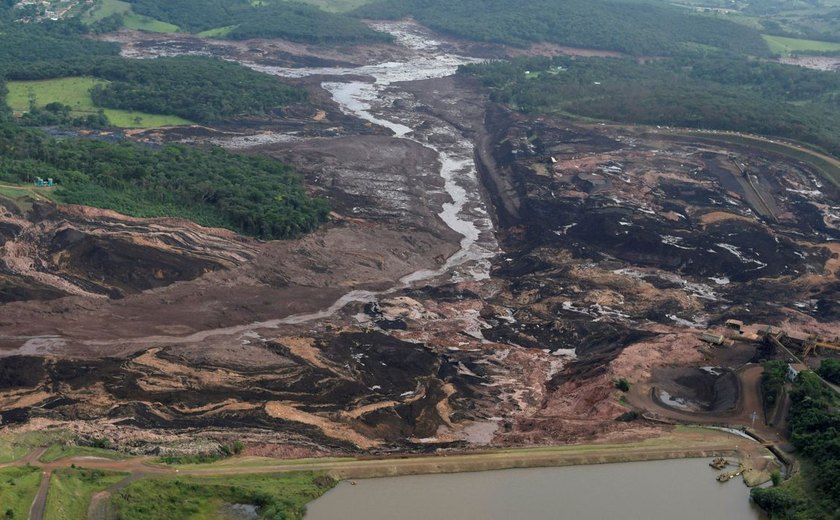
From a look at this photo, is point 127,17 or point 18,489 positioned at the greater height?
point 127,17

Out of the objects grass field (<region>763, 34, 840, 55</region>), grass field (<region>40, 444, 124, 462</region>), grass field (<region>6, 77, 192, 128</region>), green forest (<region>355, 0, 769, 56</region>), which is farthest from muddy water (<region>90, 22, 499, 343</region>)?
grass field (<region>763, 34, 840, 55</region>)

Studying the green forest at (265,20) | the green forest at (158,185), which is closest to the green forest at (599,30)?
the green forest at (265,20)

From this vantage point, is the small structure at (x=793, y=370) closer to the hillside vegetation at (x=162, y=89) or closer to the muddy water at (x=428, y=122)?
the muddy water at (x=428, y=122)

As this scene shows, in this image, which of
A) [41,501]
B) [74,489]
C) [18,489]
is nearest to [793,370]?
[74,489]

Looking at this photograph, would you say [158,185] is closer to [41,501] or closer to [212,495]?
[212,495]

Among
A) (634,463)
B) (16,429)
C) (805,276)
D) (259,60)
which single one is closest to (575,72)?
(259,60)

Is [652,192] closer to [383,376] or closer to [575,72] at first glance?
[383,376]
